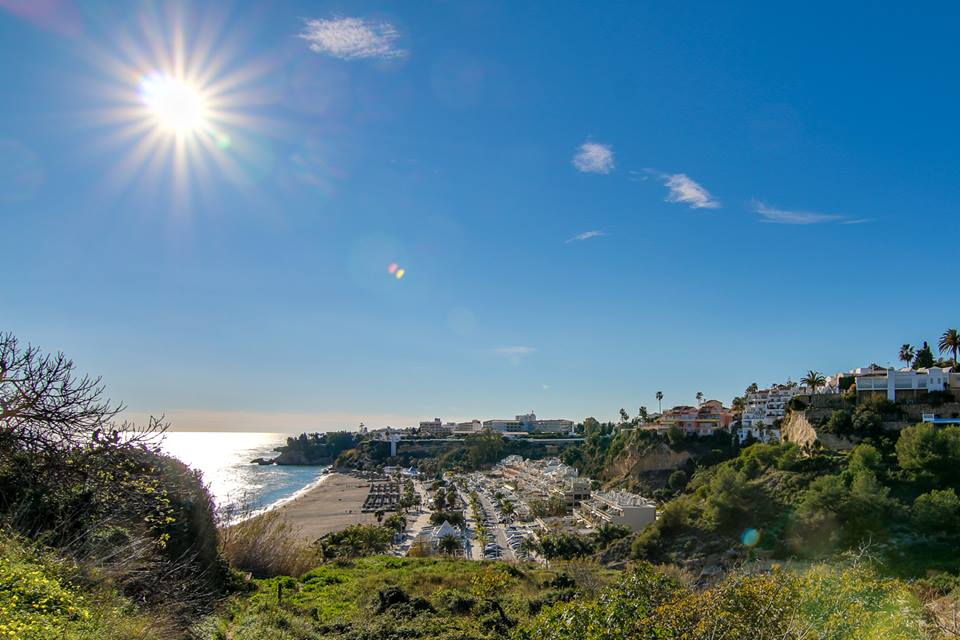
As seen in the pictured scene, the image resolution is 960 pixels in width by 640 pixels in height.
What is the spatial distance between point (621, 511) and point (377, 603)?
32.5 m

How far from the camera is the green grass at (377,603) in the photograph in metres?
10.9

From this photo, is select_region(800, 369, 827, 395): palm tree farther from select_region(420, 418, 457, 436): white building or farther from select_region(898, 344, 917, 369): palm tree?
→ select_region(420, 418, 457, 436): white building

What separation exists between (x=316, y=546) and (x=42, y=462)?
21.3 meters

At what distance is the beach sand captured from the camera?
46531 mm

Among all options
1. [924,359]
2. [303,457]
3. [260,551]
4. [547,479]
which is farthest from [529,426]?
[260,551]

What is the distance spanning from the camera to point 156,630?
799 cm

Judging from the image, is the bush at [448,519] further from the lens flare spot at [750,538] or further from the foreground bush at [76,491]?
the foreground bush at [76,491]

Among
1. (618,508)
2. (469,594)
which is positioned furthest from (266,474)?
(469,594)

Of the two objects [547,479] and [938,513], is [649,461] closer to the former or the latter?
A: [547,479]

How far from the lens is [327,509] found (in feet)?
190

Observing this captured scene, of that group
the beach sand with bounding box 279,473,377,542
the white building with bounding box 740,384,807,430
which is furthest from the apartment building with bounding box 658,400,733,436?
the beach sand with bounding box 279,473,377,542

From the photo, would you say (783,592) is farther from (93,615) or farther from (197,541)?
(197,541)

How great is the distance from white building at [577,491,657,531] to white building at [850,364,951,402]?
2235 cm

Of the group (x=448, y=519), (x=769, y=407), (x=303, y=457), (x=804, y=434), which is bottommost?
(x=303, y=457)
